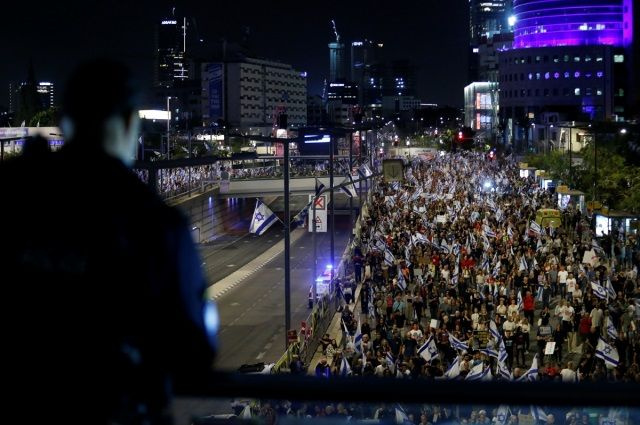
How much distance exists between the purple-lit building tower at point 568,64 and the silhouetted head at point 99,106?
147 metres

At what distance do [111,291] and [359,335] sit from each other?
18.4m

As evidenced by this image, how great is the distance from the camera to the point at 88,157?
88.6 inches

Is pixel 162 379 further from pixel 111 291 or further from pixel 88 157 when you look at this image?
pixel 88 157

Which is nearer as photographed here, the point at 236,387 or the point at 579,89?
the point at 236,387

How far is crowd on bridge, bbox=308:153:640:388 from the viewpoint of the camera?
17.9m

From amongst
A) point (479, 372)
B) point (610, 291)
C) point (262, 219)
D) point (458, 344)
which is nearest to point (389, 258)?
point (262, 219)

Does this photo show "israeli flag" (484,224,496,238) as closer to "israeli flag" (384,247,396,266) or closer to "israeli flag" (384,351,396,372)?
"israeli flag" (384,247,396,266)

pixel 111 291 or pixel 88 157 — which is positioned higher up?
pixel 88 157

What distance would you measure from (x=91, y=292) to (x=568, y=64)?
6395 inches

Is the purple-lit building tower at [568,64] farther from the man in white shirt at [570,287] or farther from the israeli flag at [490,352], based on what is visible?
the israeli flag at [490,352]

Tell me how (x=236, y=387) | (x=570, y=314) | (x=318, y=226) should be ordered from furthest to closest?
(x=318, y=226), (x=570, y=314), (x=236, y=387)

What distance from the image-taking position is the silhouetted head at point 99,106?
232 cm

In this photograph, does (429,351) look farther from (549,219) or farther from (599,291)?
(549,219)

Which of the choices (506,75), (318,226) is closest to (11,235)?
(318,226)
